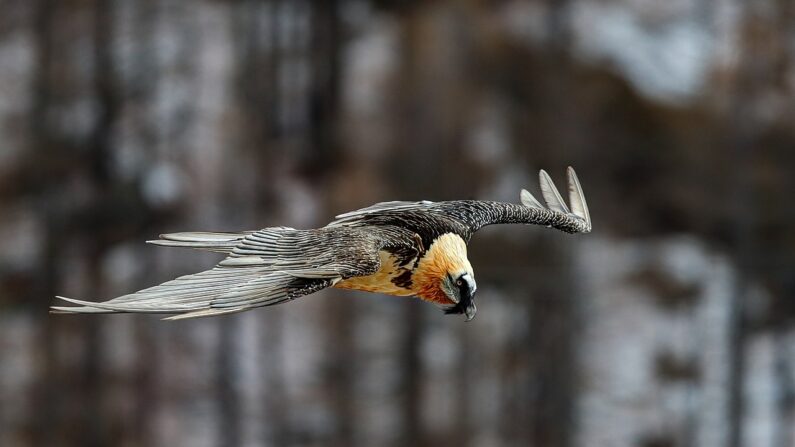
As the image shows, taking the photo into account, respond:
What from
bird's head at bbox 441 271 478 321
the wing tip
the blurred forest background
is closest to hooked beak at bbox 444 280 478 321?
bird's head at bbox 441 271 478 321

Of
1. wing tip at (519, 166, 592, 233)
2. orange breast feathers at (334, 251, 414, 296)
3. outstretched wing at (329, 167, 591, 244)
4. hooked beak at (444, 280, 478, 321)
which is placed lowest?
hooked beak at (444, 280, 478, 321)

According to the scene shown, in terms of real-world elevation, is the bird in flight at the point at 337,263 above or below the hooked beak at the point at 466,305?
above

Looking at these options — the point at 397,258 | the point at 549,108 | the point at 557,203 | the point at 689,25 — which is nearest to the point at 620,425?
the point at 549,108

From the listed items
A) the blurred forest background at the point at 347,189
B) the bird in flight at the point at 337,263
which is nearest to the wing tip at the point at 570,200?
the bird in flight at the point at 337,263

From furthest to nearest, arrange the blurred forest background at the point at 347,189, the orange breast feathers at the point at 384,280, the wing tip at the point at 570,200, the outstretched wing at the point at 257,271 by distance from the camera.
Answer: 1. the blurred forest background at the point at 347,189
2. the wing tip at the point at 570,200
3. the orange breast feathers at the point at 384,280
4. the outstretched wing at the point at 257,271

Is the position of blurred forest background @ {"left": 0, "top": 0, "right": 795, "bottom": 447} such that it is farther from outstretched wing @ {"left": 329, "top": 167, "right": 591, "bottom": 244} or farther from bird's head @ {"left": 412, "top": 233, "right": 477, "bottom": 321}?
bird's head @ {"left": 412, "top": 233, "right": 477, "bottom": 321}

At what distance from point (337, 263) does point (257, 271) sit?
A: 3 centimetres

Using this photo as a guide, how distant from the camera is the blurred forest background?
199 cm

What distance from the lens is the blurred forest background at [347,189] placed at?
6.54ft

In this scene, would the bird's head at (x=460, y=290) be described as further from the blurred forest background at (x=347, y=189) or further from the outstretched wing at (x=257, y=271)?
the blurred forest background at (x=347, y=189)

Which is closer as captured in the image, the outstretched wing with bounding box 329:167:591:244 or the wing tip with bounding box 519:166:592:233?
the outstretched wing with bounding box 329:167:591:244

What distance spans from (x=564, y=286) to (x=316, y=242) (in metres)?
1.58

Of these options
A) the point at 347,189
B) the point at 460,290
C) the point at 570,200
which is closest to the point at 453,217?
the point at 460,290

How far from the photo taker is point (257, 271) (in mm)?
421
